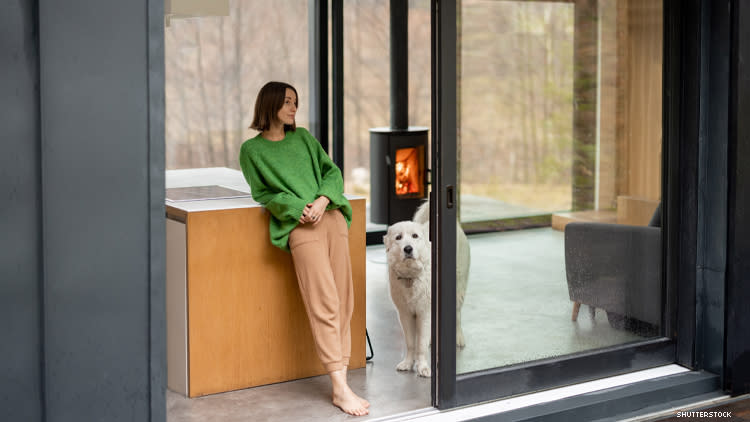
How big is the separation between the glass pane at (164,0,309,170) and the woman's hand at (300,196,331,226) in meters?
2.96

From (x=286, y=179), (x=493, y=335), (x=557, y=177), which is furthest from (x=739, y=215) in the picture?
(x=286, y=179)

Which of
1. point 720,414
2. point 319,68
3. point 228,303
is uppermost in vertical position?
point 319,68

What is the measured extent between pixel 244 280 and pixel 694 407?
7.38 feet

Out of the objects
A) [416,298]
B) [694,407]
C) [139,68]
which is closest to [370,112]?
[416,298]

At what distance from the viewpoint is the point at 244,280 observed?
4.48 m

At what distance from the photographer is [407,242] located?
4.48 m

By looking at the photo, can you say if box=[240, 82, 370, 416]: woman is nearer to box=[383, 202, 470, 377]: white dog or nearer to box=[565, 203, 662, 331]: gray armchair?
box=[383, 202, 470, 377]: white dog

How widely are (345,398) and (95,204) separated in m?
1.63

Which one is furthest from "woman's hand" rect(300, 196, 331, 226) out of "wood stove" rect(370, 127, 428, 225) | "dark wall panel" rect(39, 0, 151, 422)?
"wood stove" rect(370, 127, 428, 225)

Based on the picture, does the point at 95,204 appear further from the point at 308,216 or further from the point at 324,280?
the point at 324,280

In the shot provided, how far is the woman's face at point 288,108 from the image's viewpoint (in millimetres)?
4309

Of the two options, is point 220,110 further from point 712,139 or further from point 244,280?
point 712,139

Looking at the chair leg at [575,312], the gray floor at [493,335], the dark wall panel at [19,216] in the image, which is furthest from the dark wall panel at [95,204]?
the chair leg at [575,312]

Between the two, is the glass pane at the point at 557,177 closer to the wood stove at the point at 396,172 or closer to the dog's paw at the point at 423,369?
the dog's paw at the point at 423,369
